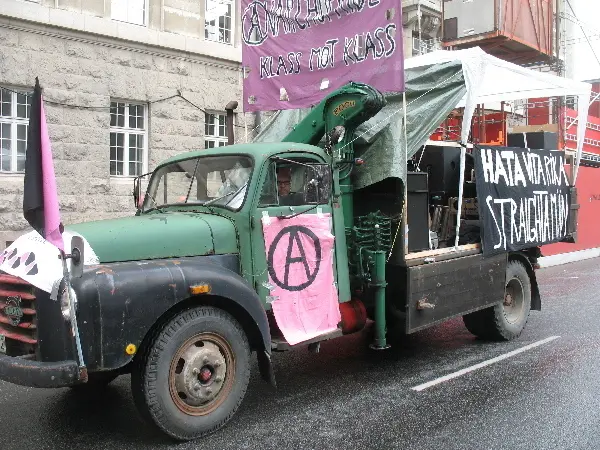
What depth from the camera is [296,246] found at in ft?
17.2

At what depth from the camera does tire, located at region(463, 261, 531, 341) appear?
23.7 feet

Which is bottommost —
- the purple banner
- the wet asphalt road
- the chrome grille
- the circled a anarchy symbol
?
the wet asphalt road

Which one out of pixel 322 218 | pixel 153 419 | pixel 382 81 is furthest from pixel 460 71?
pixel 153 419

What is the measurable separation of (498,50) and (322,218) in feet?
55.5

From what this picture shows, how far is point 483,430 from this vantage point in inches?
178

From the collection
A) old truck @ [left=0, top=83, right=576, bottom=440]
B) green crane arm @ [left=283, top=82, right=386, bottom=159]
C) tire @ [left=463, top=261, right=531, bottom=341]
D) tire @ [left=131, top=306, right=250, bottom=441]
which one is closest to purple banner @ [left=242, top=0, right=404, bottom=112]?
green crane arm @ [left=283, top=82, right=386, bottom=159]

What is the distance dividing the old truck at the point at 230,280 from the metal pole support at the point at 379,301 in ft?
0.04

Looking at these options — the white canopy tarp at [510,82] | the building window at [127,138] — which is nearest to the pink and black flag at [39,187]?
the white canopy tarp at [510,82]

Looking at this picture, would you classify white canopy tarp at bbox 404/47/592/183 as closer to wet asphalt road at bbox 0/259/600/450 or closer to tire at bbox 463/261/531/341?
tire at bbox 463/261/531/341

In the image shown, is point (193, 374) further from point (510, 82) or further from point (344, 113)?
point (510, 82)

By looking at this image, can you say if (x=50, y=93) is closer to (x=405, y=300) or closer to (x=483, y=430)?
(x=405, y=300)

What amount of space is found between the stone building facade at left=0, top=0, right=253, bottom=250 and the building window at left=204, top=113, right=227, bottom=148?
0.08ft

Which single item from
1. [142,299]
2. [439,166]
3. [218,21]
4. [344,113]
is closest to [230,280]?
[142,299]

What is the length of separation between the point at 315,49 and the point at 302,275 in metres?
2.97
